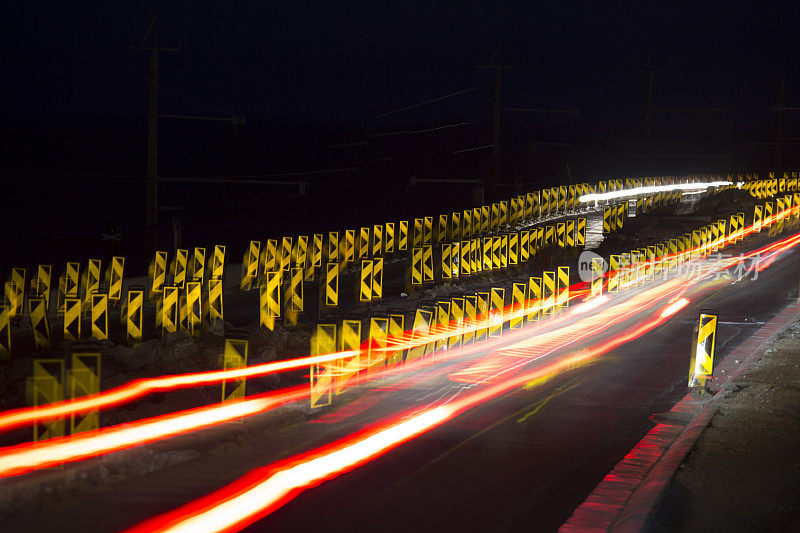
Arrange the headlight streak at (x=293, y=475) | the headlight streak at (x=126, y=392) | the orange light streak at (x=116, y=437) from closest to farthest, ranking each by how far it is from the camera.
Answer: the headlight streak at (x=293, y=475) → the orange light streak at (x=116, y=437) → the headlight streak at (x=126, y=392)

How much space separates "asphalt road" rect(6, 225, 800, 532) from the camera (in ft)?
22.8

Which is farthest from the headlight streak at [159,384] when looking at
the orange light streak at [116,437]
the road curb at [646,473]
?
the road curb at [646,473]

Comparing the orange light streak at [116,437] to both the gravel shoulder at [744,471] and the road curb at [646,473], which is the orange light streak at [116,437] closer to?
the road curb at [646,473]

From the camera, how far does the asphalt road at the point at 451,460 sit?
694cm

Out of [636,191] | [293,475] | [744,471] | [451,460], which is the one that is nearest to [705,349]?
[744,471]

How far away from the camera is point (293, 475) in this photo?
791 cm

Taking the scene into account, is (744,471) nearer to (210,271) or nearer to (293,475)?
(293,475)

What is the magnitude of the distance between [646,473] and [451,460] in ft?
6.19

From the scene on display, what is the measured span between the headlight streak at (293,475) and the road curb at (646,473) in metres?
2.36

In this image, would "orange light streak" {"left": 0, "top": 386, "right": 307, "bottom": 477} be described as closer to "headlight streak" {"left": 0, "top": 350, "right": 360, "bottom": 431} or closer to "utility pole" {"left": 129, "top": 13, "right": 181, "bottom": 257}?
"headlight streak" {"left": 0, "top": 350, "right": 360, "bottom": 431}

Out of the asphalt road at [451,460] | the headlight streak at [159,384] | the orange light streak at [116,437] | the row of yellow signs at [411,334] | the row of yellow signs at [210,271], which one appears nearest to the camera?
the asphalt road at [451,460]

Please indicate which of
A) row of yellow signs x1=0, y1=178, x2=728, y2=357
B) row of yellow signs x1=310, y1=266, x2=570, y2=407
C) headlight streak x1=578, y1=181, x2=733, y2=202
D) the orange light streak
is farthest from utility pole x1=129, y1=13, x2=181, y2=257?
headlight streak x1=578, y1=181, x2=733, y2=202

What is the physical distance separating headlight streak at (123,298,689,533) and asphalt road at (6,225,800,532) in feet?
0.46

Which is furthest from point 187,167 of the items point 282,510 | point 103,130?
point 282,510
